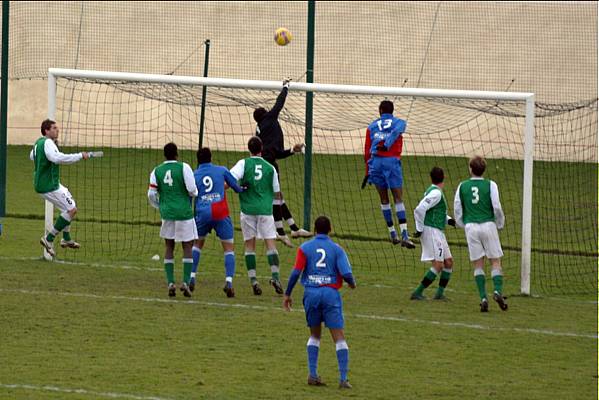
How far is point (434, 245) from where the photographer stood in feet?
56.0

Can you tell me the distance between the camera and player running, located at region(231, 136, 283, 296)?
1738 cm

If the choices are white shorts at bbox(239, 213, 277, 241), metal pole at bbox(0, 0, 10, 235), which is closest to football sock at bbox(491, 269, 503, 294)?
white shorts at bbox(239, 213, 277, 241)

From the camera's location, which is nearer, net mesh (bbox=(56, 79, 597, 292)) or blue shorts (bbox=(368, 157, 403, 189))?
blue shorts (bbox=(368, 157, 403, 189))

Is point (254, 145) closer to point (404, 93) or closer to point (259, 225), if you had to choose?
point (259, 225)

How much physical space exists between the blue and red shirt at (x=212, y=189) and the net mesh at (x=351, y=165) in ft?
12.6

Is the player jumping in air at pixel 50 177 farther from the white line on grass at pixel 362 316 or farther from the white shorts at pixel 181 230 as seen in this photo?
the white shorts at pixel 181 230

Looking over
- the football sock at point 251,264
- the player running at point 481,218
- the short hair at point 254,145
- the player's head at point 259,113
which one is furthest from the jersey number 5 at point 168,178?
the player running at point 481,218

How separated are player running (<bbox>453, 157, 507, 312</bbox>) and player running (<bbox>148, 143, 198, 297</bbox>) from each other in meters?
3.58

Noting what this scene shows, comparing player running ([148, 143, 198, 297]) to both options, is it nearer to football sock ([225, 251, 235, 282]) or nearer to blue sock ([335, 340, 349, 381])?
football sock ([225, 251, 235, 282])

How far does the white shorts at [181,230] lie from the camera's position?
16.9m

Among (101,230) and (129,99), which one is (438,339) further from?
(129,99)

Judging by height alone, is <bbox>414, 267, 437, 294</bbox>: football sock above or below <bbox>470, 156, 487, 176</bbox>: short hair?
below

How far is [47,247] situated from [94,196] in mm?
7904

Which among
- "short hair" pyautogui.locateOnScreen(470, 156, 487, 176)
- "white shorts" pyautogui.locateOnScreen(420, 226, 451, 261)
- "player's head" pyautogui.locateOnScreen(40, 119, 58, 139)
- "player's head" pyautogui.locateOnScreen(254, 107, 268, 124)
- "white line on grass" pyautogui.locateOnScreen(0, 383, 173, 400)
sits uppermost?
"player's head" pyautogui.locateOnScreen(254, 107, 268, 124)
